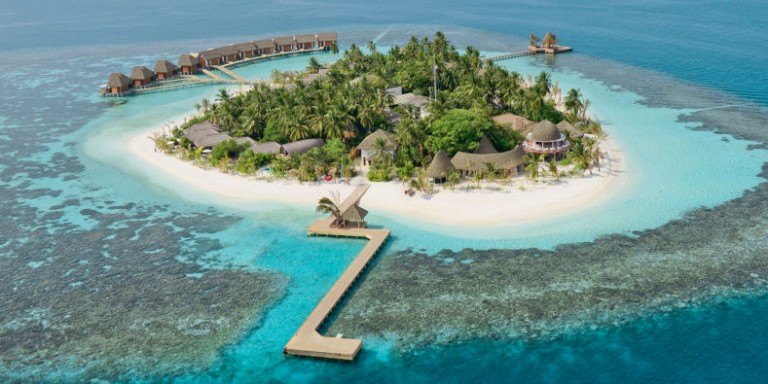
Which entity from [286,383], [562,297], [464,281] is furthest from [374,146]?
[286,383]

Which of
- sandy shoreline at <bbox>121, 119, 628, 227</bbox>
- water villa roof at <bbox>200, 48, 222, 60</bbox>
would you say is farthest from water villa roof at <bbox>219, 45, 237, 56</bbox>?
sandy shoreline at <bbox>121, 119, 628, 227</bbox>

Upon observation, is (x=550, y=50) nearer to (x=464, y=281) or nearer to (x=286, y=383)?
(x=464, y=281)

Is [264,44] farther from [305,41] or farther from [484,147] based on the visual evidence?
[484,147]

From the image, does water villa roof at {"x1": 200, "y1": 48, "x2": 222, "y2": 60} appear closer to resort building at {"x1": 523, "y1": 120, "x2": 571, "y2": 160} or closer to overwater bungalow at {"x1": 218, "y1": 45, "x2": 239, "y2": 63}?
overwater bungalow at {"x1": 218, "y1": 45, "x2": 239, "y2": 63}

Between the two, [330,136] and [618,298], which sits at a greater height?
[330,136]

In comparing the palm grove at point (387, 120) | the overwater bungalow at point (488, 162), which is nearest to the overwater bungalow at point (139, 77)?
the palm grove at point (387, 120)

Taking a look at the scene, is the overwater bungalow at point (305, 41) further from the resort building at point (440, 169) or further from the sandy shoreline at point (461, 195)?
the resort building at point (440, 169)
